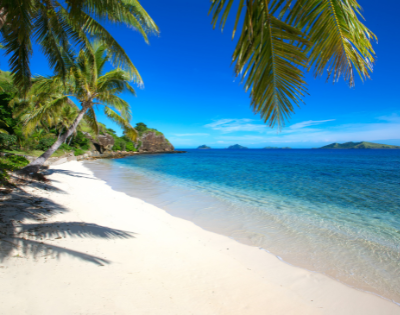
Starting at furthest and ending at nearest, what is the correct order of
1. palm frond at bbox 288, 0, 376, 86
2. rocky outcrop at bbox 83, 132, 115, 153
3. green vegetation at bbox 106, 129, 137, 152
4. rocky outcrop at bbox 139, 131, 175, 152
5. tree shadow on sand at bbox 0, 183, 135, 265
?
rocky outcrop at bbox 139, 131, 175, 152, green vegetation at bbox 106, 129, 137, 152, rocky outcrop at bbox 83, 132, 115, 153, tree shadow on sand at bbox 0, 183, 135, 265, palm frond at bbox 288, 0, 376, 86

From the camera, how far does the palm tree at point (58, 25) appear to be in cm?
436

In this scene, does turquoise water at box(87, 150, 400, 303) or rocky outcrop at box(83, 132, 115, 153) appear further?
rocky outcrop at box(83, 132, 115, 153)

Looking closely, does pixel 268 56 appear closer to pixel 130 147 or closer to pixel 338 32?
pixel 338 32

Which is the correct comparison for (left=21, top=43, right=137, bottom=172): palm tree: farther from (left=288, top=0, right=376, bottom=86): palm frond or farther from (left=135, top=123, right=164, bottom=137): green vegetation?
(left=135, top=123, right=164, bottom=137): green vegetation

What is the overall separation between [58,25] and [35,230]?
656 centimetres

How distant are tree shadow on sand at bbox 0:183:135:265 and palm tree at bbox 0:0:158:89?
11.5 feet

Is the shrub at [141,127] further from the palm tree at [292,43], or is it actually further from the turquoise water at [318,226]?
the palm tree at [292,43]

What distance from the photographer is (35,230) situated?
10.5 ft

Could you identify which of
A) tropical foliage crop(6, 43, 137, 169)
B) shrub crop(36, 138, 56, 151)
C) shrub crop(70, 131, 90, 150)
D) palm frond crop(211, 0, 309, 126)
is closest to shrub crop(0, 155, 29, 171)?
tropical foliage crop(6, 43, 137, 169)

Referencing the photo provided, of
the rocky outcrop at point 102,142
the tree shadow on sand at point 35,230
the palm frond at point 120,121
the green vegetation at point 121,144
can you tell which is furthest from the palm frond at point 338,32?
the green vegetation at point 121,144

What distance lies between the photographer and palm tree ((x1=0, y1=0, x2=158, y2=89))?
14.3ft

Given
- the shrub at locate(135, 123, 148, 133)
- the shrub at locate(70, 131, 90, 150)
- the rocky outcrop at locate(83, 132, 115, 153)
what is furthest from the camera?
the shrub at locate(135, 123, 148, 133)

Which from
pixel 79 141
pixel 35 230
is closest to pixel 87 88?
pixel 35 230

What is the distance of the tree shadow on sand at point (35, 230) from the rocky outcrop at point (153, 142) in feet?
164
